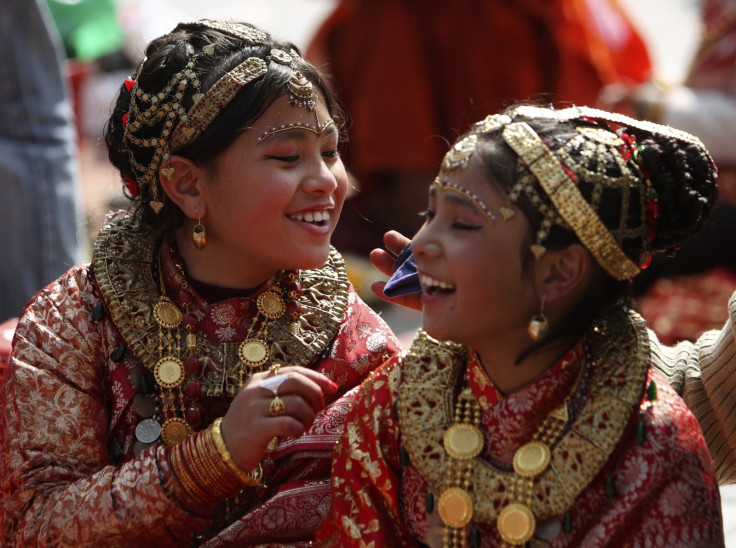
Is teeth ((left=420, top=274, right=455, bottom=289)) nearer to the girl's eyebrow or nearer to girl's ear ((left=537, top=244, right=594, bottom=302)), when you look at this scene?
girl's ear ((left=537, top=244, right=594, bottom=302))

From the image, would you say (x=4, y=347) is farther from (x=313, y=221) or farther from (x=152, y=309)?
(x=313, y=221)

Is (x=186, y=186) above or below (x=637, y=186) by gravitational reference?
below

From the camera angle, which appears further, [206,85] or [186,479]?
[206,85]

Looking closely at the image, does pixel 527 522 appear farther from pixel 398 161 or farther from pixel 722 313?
pixel 398 161

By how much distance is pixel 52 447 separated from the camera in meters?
2.52

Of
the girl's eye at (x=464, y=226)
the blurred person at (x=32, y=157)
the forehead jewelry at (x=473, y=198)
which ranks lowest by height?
the blurred person at (x=32, y=157)

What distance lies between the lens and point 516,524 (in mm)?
2104

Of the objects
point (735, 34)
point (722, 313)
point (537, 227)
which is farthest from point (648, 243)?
point (735, 34)

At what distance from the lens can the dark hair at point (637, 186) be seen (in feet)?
6.87

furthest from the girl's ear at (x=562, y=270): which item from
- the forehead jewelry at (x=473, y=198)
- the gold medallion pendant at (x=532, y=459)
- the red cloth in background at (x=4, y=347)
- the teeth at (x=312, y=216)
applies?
the red cloth in background at (x=4, y=347)

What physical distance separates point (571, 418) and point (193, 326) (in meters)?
0.97

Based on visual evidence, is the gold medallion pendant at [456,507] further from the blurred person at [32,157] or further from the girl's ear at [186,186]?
the blurred person at [32,157]

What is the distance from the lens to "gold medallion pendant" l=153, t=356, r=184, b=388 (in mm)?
2559

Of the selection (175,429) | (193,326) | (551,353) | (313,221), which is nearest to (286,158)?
(313,221)
